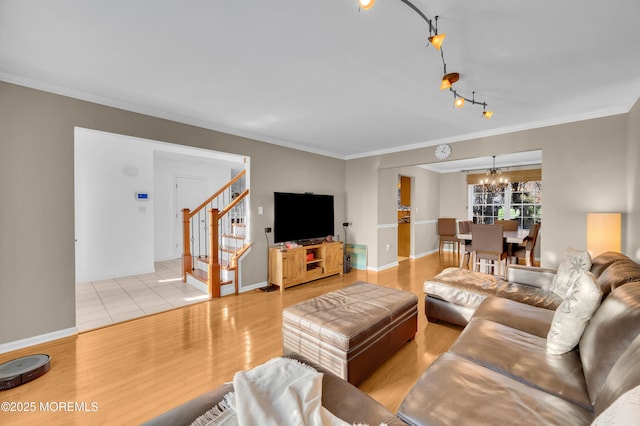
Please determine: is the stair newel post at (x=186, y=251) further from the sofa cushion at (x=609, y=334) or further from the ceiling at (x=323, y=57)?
the sofa cushion at (x=609, y=334)

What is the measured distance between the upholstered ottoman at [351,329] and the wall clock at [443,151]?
9.35 ft

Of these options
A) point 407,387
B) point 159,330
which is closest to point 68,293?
point 159,330

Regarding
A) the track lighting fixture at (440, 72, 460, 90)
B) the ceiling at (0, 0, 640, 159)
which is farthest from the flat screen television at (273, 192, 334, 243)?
the track lighting fixture at (440, 72, 460, 90)

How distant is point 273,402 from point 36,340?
2902mm

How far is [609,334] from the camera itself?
3.95 ft

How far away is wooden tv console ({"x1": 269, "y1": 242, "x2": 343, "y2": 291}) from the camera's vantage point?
4.23m

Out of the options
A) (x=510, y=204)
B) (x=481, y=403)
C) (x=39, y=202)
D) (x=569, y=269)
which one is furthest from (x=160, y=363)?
(x=510, y=204)

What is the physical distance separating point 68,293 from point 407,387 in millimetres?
3285

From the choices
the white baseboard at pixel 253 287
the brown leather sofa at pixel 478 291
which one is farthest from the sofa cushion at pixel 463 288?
the white baseboard at pixel 253 287

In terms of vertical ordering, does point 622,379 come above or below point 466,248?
above

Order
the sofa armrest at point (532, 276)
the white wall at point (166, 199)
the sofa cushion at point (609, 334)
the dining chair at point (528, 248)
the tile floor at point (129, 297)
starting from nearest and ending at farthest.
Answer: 1. the sofa cushion at point (609, 334)
2. the sofa armrest at point (532, 276)
3. the tile floor at point (129, 297)
4. the dining chair at point (528, 248)
5. the white wall at point (166, 199)

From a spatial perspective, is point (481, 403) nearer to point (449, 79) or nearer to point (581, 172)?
point (449, 79)

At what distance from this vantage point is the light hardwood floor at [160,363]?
68.9 inches

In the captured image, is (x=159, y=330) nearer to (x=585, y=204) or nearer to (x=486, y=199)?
(x=585, y=204)
